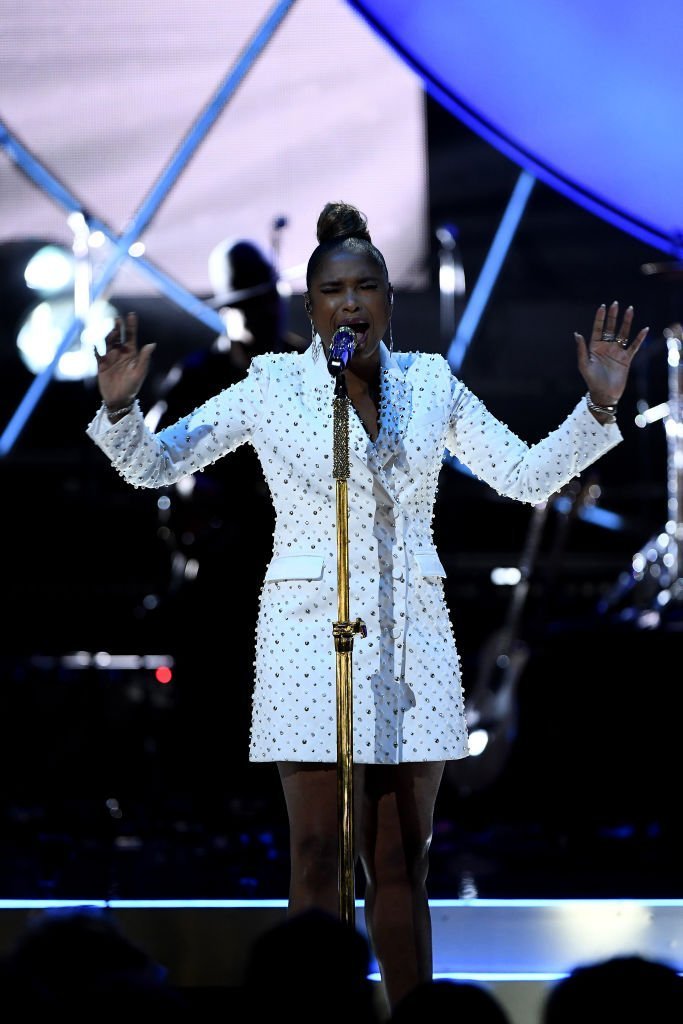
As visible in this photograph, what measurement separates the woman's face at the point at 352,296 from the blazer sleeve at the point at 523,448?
0.25 m

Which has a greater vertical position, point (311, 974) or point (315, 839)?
point (315, 839)

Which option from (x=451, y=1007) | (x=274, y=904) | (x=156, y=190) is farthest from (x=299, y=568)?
(x=156, y=190)

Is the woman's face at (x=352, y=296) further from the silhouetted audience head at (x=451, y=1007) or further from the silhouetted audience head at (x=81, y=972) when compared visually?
the silhouetted audience head at (x=451, y=1007)

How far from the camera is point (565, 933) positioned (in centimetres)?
346

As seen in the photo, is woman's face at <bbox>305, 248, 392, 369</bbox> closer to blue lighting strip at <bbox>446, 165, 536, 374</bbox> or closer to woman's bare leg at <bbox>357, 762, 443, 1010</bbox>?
woman's bare leg at <bbox>357, 762, 443, 1010</bbox>

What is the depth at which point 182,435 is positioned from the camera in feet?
8.73

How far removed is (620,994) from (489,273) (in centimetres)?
429

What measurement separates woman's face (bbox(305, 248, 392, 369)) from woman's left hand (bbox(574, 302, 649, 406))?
0.36 metres

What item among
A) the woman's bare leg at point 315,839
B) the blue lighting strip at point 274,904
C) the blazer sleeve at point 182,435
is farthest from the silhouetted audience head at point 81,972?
the blue lighting strip at point 274,904

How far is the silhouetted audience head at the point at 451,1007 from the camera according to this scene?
1645mm

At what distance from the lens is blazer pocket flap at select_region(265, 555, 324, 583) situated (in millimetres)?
2576

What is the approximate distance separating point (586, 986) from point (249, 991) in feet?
1.28

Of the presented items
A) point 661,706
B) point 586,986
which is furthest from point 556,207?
point 586,986

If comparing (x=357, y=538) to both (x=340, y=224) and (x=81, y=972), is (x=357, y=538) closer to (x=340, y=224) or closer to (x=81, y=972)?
(x=340, y=224)
